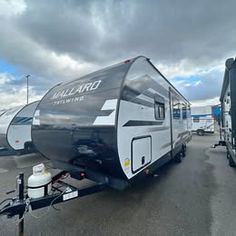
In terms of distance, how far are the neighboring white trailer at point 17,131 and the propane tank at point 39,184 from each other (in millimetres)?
5464

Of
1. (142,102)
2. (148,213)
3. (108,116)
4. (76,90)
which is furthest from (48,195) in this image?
(142,102)

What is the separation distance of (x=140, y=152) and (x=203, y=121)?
20193mm

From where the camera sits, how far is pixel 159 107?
4734 mm

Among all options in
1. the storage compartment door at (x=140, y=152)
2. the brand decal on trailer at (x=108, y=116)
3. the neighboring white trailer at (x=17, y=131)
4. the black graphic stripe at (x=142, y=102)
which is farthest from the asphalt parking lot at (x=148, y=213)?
the neighboring white trailer at (x=17, y=131)

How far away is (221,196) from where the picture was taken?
4172 millimetres

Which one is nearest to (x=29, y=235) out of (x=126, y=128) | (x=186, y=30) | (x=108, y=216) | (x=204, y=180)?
(x=108, y=216)

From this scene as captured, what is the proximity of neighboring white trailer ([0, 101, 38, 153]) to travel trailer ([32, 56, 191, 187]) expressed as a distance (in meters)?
3.74

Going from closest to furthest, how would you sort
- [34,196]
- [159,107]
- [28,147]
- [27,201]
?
[27,201]
[34,196]
[159,107]
[28,147]

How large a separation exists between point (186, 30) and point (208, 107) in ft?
51.4

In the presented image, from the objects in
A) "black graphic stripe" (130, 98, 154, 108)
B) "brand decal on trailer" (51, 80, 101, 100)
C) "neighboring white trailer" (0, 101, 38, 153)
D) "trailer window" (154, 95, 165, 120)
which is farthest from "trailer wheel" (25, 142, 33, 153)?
"black graphic stripe" (130, 98, 154, 108)

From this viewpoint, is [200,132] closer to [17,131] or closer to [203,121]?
[203,121]

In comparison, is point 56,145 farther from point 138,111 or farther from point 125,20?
point 125,20

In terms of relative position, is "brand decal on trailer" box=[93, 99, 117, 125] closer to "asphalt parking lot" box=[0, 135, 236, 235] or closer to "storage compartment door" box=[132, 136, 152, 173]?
"storage compartment door" box=[132, 136, 152, 173]

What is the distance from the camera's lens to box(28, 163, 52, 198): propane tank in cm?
249
